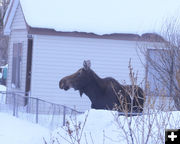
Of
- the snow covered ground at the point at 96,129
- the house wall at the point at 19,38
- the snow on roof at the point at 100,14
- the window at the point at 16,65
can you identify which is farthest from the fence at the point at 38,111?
the snow on roof at the point at 100,14

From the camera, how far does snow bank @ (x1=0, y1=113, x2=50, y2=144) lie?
10711 millimetres

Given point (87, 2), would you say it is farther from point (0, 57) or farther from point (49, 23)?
point (0, 57)

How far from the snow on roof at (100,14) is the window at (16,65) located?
2284 millimetres

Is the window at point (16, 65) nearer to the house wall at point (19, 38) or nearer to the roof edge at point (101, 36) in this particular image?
the house wall at point (19, 38)

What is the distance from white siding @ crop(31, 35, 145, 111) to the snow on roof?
488mm

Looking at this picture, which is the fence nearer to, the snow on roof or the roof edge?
the roof edge

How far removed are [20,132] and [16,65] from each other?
6.15m

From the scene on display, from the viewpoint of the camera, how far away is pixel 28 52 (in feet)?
53.5

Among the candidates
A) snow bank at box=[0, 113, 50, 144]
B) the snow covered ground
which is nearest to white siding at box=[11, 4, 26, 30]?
the snow covered ground

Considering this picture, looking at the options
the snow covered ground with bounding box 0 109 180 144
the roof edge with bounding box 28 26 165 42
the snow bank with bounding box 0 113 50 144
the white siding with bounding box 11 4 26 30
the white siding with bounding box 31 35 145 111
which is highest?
the white siding with bounding box 11 4 26 30

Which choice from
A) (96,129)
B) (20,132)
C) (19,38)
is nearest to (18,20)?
(19,38)

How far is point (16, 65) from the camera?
17625mm

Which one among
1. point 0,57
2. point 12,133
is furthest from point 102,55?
point 0,57

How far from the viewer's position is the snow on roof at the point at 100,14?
15.0 meters
